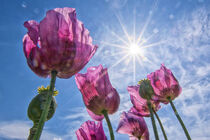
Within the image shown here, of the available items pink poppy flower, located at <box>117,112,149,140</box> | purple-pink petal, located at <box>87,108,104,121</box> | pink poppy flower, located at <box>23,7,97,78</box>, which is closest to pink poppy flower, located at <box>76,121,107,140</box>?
purple-pink petal, located at <box>87,108,104,121</box>

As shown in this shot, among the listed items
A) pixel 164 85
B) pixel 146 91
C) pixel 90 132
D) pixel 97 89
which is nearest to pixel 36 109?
pixel 97 89

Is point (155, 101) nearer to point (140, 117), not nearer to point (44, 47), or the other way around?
point (140, 117)

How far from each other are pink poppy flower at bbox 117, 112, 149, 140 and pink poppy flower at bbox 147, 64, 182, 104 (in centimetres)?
35

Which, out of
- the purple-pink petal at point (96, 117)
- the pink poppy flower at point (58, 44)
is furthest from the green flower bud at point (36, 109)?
the purple-pink petal at point (96, 117)

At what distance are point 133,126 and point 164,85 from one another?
25.2 inches

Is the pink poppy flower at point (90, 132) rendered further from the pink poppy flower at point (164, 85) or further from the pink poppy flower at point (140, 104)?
the pink poppy flower at point (164, 85)

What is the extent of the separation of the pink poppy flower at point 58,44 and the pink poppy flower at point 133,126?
128 centimetres

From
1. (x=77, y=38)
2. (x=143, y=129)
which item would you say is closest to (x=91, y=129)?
(x=143, y=129)

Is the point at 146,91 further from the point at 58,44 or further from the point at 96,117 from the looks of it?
the point at 58,44

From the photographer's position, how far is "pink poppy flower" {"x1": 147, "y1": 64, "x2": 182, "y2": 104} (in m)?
2.22

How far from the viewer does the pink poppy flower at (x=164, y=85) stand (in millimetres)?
2221

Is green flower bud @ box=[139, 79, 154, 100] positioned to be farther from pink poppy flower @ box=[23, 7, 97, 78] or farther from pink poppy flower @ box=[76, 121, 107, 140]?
pink poppy flower @ box=[23, 7, 97, 78]

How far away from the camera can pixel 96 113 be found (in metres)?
1.48

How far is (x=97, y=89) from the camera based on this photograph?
142cm
